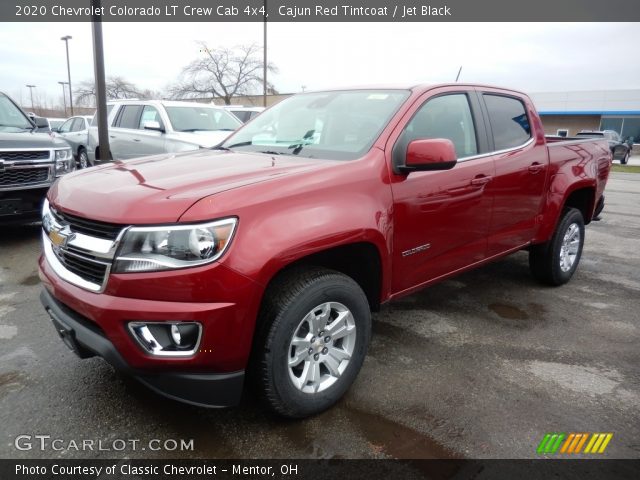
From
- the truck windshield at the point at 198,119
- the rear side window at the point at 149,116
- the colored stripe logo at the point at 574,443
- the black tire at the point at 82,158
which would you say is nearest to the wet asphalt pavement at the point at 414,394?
the colored stripe logo at the point at 574,443

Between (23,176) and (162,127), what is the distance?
3.33 meters

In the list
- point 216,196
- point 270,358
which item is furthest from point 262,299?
point 216,196

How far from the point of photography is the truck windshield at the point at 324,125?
9.88 ft

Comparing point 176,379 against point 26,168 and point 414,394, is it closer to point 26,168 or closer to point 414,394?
point 414,394

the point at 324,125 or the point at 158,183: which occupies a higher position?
the point at 324,125

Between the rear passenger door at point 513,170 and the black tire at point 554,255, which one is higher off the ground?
the rear passenger door at point 513,170

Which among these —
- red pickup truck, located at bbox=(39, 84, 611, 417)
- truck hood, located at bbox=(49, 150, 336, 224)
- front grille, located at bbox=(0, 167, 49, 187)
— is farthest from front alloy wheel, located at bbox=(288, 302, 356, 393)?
front grille, located at bbox=(0, 167, 49, 187)

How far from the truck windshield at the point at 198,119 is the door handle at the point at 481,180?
667 centimetres

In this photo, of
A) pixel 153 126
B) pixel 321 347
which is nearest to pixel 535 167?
pixel 321 347

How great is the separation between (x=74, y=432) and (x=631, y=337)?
393cm

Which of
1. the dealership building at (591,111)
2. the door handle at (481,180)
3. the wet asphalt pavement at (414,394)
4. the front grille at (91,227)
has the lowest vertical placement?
the wet asphalt pavement at (414,394)

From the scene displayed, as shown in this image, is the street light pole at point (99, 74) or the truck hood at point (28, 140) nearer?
the truck hood at point (28, 140)

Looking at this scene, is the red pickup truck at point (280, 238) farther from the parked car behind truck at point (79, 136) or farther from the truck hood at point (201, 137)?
the parked car behind truck at point (79, 136)

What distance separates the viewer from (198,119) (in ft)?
30.5
